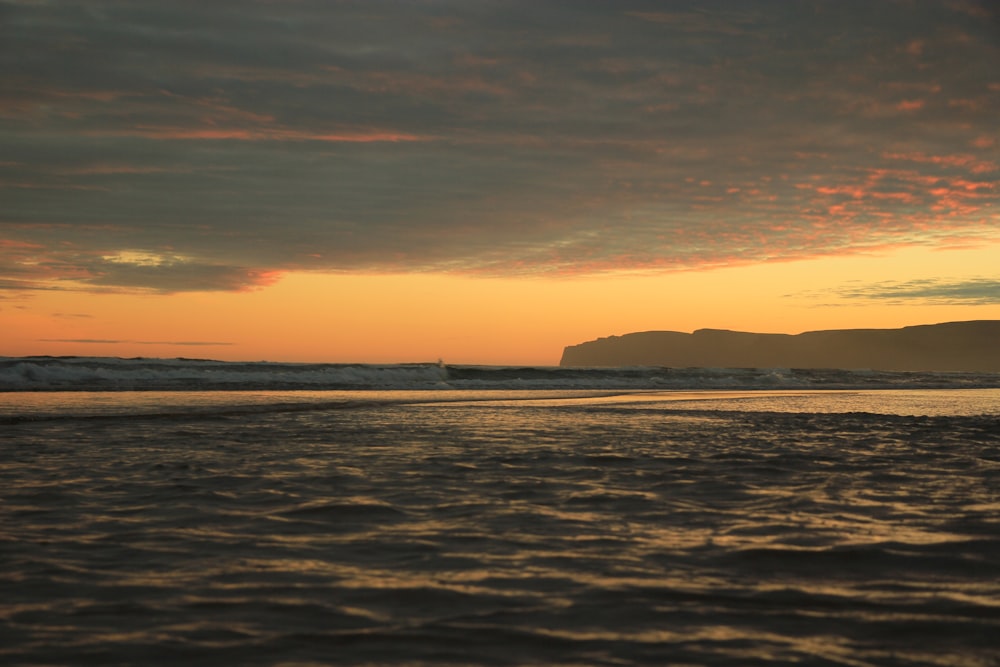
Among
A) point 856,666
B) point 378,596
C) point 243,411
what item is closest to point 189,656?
point 378,596

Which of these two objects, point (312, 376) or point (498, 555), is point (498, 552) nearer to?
point (498, 555)

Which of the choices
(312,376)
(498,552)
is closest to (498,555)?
(498,552)

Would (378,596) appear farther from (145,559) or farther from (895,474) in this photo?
(895,474)

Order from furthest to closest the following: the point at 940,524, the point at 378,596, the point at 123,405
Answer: the point at 123,405 → the point at 940,524 → the point at 378,596

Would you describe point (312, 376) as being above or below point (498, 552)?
above

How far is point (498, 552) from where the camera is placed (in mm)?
4672

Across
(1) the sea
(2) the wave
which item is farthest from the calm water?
(2) the wave

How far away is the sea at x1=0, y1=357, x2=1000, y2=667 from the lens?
3.23m

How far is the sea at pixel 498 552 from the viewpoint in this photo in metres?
3.23

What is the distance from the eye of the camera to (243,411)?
1675 centimetres

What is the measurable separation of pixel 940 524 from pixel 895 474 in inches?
98.7

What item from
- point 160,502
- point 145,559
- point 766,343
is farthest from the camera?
point 766,343

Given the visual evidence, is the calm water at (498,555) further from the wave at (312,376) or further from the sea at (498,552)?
the wave at (312,376)

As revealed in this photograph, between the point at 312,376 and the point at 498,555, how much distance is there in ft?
118
